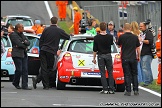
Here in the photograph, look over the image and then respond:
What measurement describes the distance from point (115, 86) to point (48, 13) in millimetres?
33268

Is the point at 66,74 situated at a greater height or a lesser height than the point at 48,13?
lesser

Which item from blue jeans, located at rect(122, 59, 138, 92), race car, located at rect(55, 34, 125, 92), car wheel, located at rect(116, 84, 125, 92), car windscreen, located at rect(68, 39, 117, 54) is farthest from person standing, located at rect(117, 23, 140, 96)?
car windscreen, located at rect(68, 39, 117, 54)

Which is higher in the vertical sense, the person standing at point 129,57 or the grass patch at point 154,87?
the person standing at point 129,57

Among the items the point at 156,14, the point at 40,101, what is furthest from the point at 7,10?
the point at 40,101

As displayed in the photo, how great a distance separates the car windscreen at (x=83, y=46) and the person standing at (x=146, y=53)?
1447 millimetres

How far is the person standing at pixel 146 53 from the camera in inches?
766

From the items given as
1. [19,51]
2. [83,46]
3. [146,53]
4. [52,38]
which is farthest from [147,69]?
[19,51]

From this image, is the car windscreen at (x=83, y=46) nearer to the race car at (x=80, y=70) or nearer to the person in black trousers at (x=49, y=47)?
the race car at (x=80, y=70)

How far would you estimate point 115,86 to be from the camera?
18344mm

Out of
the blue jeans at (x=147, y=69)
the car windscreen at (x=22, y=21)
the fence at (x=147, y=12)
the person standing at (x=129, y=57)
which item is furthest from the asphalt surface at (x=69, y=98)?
the car windscreen at (x=22, y=21)

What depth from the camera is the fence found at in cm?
2692

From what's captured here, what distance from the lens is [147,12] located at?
2817 cm

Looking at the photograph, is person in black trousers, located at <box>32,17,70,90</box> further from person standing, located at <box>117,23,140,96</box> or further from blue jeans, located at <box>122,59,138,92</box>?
blue jeans, located at <box>122,59,138,92</box>

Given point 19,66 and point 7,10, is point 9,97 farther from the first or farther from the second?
point 7,10
